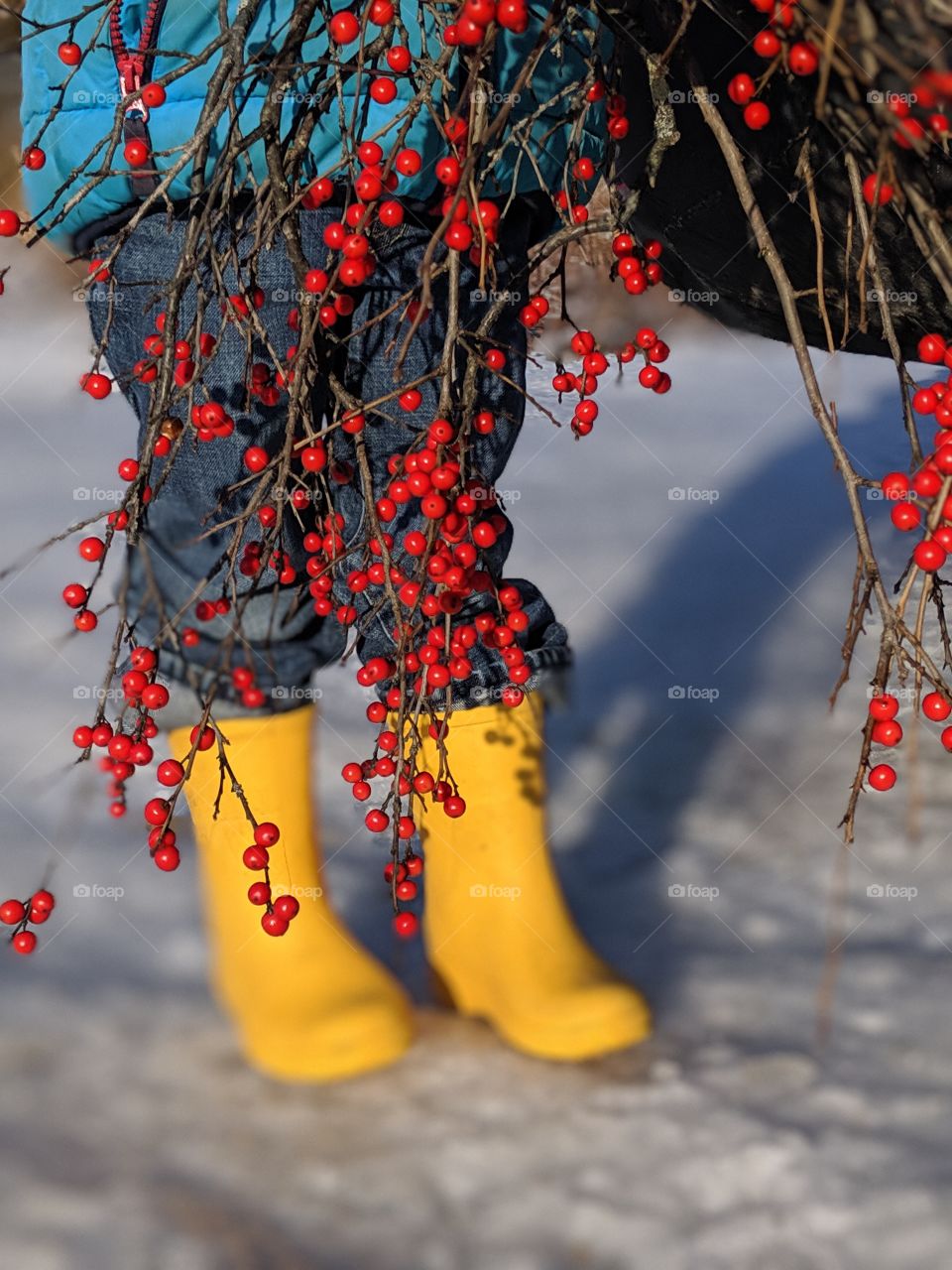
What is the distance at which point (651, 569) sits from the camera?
206 cm

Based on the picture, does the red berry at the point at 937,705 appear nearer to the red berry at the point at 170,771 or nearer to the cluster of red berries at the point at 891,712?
the cluster of red berries at the point at 891,712

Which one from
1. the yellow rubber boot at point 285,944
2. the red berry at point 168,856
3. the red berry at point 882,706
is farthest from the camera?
the yellow rubber boot at point 285,944

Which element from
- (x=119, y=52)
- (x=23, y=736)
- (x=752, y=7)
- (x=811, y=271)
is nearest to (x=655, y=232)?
(x=811, y=271)

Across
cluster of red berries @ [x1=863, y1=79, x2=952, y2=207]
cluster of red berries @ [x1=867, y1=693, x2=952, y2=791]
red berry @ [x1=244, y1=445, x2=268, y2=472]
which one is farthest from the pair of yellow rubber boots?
cluster of red berries @ [x1=863, y1=79, x2=952, y2=207]

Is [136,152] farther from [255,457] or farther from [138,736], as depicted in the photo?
[138,736]

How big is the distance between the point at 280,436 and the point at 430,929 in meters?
0.50

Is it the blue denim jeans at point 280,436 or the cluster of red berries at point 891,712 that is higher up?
the blue denim jeans at point 280,436

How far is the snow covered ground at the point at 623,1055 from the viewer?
92 cm

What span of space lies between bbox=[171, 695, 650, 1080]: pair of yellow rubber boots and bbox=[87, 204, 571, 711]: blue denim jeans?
0.05 m

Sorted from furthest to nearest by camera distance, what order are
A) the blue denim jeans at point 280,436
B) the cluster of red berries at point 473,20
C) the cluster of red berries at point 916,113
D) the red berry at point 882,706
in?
the blue denim jeans at point 280,436 → the red berry at point 882,706 → the cluster of red berries at point 473,20 → the cluster of red berries at point 916,113

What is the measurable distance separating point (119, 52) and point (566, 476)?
5.26 ft

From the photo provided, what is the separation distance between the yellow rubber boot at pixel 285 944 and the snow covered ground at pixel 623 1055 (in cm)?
3

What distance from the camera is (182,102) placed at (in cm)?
95

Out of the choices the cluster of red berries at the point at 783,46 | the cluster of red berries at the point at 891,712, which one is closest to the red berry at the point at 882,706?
the cluster of red berries at the point at 891,712
